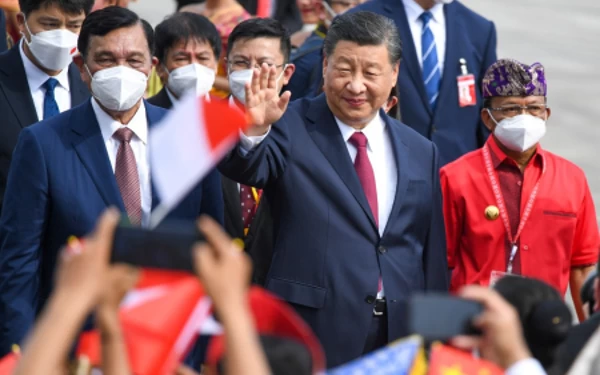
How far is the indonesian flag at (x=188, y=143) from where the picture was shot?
11.0 ft

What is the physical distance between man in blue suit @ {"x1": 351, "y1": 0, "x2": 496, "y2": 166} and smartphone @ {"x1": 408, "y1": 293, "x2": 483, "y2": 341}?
4.00 metres

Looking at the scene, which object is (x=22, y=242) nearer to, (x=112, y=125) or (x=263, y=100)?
(x=112, y=125)

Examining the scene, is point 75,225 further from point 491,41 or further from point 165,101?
point 491,41

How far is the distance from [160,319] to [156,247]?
0.29 metres

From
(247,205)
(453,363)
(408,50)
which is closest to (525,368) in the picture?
(453,363)

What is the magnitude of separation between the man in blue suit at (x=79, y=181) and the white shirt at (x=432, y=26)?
6.84 ft

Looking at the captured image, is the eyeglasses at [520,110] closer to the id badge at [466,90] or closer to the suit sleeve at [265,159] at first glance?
the id badge at [466,90]

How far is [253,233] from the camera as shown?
20.5 feet

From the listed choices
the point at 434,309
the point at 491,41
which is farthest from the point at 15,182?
the point at 491,41

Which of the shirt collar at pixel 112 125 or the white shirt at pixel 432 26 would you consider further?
the white shirt at pixel 432 26

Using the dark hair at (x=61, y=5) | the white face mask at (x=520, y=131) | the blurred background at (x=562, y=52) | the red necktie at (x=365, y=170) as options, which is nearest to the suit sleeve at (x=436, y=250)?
the red necktie at (x=365, y=170)

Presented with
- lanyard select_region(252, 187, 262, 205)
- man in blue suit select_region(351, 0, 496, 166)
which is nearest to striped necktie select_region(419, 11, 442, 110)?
man in blue suit select_region(351, 0, 496, 166)

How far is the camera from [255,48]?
7445 millimetres

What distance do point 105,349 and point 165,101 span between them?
159 inches
